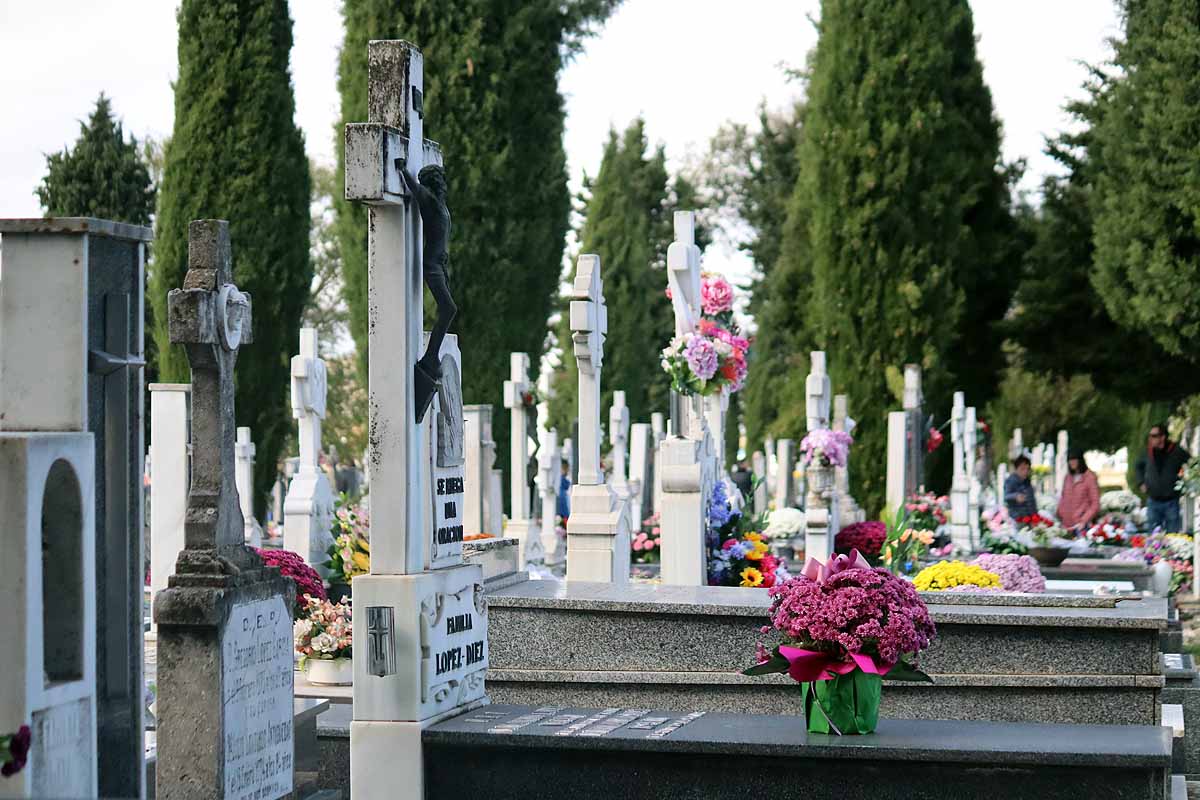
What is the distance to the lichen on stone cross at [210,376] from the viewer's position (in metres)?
5.55

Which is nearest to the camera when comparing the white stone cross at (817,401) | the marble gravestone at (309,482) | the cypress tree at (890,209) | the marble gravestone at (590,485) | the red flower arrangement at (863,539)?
the marble gravestone at (590,485)

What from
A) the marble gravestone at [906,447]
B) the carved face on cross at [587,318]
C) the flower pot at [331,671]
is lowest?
the flower pot at [331,671]

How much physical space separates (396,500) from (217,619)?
0.94m

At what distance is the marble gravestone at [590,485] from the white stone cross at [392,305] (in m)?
4.30

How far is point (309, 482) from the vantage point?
13766mm

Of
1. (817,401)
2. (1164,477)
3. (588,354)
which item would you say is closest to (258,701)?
(588,354)

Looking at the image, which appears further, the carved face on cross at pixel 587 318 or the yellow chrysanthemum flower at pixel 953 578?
the carved face on cross at pixel 587 318

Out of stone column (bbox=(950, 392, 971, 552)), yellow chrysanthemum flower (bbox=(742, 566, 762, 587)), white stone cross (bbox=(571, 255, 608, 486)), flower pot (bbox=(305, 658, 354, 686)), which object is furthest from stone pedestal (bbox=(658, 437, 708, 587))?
stone column (bbox=(950, 392, 971, 552))

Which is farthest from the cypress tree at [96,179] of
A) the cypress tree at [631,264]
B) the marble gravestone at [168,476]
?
the marble gravestone at [168,476]

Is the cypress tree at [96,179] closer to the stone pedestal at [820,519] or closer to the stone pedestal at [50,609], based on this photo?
the stone pedestal at [820,519]

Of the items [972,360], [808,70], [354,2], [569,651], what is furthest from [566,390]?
[569,651]

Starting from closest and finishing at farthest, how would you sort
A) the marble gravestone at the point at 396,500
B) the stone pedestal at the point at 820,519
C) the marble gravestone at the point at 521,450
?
the marble gravestone at the point at 396,500
the stone pedestal at the point at 820,519
the marble gravestone at the point at 521,450

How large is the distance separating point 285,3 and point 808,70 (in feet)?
38.6

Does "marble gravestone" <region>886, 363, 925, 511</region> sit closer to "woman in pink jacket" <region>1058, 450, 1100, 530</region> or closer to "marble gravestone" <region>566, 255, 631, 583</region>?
"woman in pink jacket" <region>1058, 450, 1100, 530</region>
